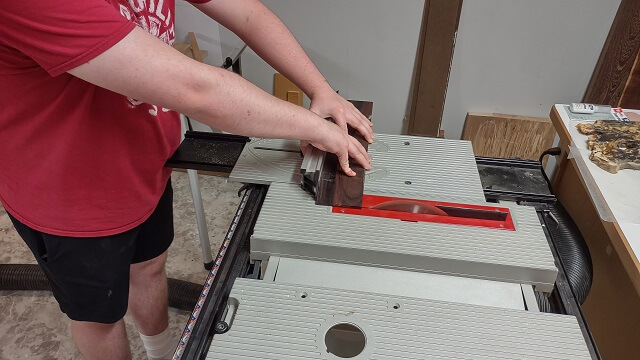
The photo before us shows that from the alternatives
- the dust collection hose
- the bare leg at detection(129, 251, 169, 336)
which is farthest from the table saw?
the dust collection hose

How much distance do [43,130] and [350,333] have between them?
→ 0.66m

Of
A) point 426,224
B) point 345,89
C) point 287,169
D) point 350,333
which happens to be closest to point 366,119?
point 287,169

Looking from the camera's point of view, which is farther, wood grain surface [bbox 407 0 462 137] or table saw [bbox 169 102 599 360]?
wood grain surface [bbox 407 0 462 137]

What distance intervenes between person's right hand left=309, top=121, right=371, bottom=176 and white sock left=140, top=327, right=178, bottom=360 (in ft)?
2.99

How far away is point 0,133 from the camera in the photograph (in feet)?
3.03

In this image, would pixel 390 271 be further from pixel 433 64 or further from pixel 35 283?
pixel 35 283

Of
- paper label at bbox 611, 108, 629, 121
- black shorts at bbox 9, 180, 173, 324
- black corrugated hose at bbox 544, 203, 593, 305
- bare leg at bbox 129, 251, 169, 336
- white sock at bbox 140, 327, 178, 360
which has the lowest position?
white sock at bbox 140, 327, 178, 360

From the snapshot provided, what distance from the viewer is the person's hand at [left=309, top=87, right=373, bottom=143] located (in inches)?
44.0

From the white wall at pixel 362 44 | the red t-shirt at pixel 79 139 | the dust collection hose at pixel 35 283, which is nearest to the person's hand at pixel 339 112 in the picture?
the red t-shirt at pixel 79 139

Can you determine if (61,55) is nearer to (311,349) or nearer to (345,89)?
(311,349)

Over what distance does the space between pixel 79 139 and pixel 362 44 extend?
5.41ft

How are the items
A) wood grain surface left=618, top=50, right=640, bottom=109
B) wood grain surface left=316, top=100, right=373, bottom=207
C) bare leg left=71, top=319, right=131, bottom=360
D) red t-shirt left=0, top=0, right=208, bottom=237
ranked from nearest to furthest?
red t-shirt left=0, top=0, right=208, bottom=237
wood grain surface left=316, top=100, right=373, bottom=207
bare leg left=71, top=319, right=131, bottom=360
wood grain surface left=618, top=50, right=640, bottom=109

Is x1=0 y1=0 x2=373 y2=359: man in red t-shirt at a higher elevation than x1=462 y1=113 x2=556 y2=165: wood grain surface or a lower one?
higher

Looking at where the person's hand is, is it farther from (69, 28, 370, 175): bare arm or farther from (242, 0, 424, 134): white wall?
(242, 0, 424, 134): white wall
